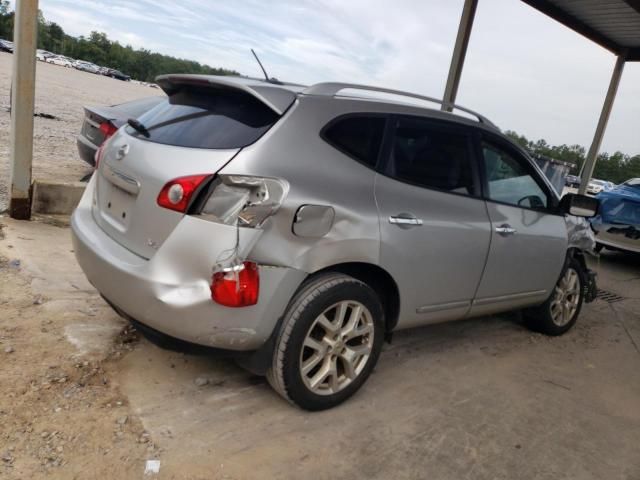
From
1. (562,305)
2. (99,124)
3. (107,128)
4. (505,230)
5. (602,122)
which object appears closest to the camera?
(505,230)

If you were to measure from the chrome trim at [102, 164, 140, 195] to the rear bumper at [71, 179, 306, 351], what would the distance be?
33cm

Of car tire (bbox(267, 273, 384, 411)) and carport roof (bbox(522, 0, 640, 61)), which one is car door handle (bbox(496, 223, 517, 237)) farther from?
carport roof (bbox(522, 0, 640, 61))

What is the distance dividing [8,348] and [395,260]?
7.26 feet

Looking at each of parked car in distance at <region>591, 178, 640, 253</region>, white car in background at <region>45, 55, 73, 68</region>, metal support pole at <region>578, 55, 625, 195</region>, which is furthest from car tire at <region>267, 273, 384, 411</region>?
white car in background at <region>45, 55, 73, 68</region>

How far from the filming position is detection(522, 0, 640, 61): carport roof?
845 cm

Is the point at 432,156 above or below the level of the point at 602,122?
below

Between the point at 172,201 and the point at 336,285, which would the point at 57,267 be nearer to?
the point at 172,201

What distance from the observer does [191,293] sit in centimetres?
239

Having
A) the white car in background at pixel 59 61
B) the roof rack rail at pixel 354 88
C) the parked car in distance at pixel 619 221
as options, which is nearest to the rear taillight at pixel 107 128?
the roof rack rail at pixel 354 88

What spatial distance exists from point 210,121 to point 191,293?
90 cm

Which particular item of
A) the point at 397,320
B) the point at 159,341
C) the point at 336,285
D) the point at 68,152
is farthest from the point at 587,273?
the point at 68,152

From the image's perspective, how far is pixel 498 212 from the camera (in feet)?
12.1

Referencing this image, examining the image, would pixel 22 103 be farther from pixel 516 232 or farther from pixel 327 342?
pixel 516 232

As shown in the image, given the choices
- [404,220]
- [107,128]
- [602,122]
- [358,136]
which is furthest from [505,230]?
[602,122]
